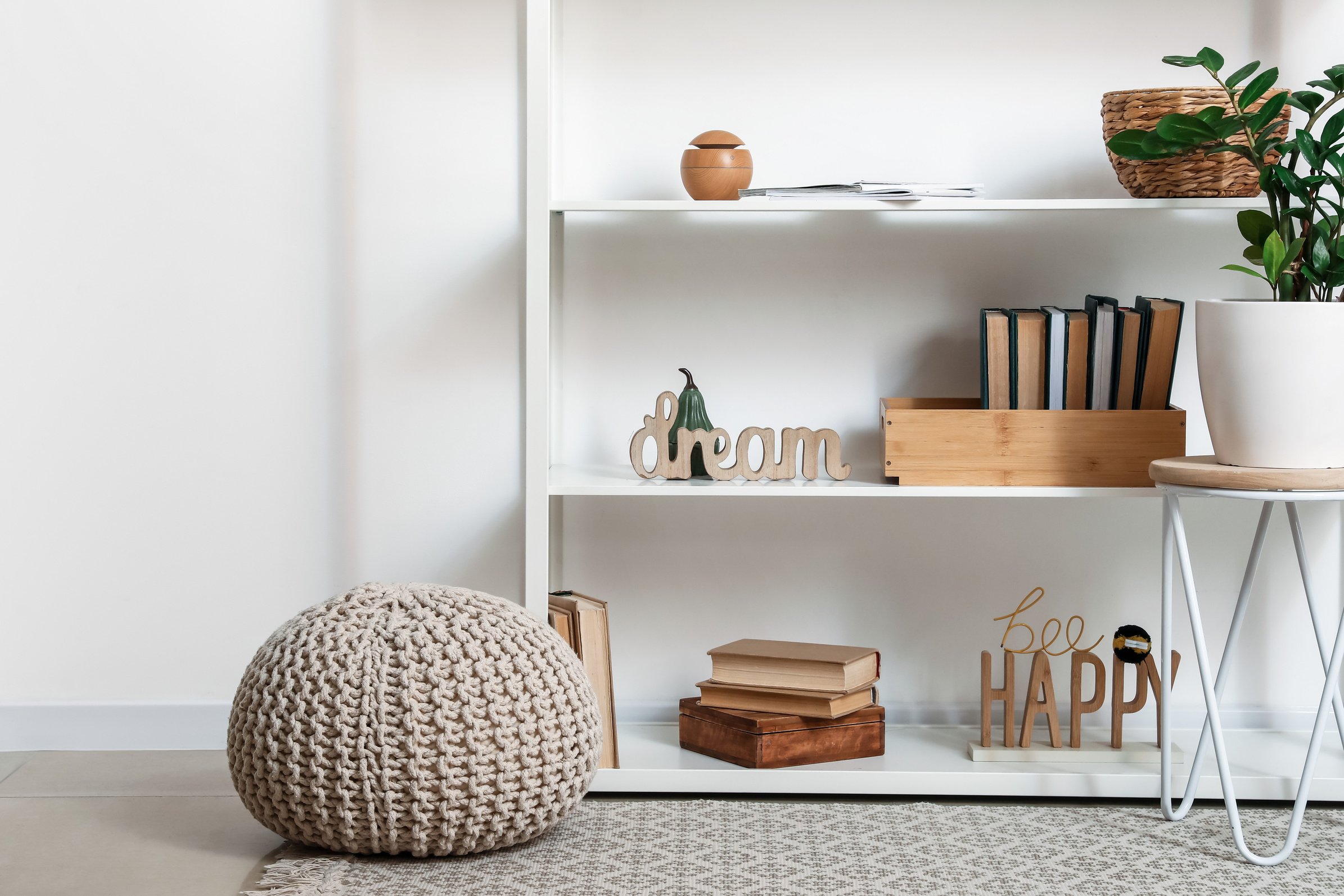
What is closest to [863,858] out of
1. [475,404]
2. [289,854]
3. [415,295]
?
[289,854]

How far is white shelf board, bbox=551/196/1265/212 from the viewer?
1.74m

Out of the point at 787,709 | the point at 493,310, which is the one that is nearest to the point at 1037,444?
the point at 787,709

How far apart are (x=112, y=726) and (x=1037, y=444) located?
1673 mm

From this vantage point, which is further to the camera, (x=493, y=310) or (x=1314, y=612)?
(x=493, y=310)

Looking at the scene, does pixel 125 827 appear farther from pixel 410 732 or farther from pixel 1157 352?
pixel 1157 352

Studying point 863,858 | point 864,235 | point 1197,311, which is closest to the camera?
point 863,858

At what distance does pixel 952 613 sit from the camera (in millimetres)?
2100

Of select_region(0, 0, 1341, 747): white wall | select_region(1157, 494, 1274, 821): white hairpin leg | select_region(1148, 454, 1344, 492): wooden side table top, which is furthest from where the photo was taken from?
select_region(0, 0, 1341, 747): white wall

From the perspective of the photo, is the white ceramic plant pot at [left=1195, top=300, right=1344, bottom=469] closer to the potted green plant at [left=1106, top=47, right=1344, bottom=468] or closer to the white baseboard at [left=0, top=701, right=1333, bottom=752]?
the potted green plant at [left=1106, top=47, right=1344, bottom=468]

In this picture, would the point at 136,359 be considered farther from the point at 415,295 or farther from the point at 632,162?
the point at 632,162

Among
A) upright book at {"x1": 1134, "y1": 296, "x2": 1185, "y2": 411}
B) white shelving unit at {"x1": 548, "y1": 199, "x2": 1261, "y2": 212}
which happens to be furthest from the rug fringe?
upright book at {"x1": 1134, "y1": 296, "x2": 1185, "y2": 411}

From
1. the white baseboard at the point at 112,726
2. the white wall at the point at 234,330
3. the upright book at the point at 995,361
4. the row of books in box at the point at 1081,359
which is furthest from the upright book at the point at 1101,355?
the white baseboard at the point at 112,726

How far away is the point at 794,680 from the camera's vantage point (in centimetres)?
183

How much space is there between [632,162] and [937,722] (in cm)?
113
